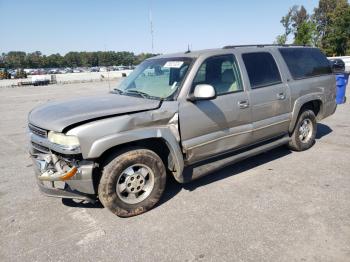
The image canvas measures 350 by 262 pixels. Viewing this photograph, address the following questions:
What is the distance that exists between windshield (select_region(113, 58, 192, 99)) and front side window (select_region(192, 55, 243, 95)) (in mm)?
220

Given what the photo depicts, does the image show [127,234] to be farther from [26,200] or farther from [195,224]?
[26,200]

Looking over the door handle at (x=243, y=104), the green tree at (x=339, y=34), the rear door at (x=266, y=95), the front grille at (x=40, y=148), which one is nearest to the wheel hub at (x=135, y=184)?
the front grille at (x=40, y=148)

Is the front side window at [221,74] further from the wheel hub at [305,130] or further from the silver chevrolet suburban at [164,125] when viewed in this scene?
the wheel hub at [305,130]

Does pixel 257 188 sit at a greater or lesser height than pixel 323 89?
lesser

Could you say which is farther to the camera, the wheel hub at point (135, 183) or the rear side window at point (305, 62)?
the rear side window at point (305, 62)

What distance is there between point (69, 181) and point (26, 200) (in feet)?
4.23

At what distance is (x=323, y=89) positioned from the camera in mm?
5680

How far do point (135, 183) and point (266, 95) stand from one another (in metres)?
2.38

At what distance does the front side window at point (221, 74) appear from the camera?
3946 millimetres

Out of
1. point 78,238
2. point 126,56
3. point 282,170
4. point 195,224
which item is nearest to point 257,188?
point 282,170

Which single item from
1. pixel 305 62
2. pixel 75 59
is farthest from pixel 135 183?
pixel 75 59

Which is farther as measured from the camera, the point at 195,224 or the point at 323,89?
the point at 323,89

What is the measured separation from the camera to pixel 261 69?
461 cm

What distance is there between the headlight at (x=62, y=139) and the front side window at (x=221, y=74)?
5.29ft
